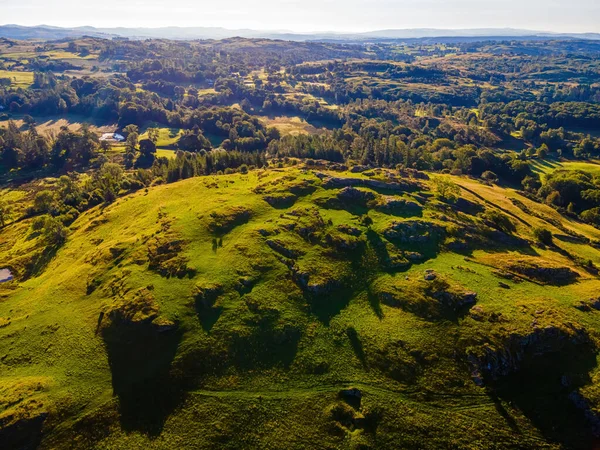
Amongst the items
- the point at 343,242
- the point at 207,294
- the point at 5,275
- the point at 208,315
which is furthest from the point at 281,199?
the point at 5,275

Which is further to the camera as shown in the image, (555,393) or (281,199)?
(281,199)

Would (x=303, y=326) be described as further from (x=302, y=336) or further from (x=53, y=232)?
(x=53, y=232)

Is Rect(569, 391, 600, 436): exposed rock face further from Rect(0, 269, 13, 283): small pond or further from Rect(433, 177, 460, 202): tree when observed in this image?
Rect(0, 269, 13, 283): small pond

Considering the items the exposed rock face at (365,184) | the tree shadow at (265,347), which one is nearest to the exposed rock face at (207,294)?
the tree shadow at (265,347)

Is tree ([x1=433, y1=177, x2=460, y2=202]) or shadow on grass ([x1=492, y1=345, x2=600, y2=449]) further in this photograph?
tree ([x1=433, y1=177, x2=460, y2=202])

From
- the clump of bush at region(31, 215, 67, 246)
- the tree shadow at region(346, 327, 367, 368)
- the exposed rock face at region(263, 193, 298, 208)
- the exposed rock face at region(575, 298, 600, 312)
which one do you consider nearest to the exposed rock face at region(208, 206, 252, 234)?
the exposed rock face at region(263, 193, 298, 208)

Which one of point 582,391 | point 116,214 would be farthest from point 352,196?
point 116,214
